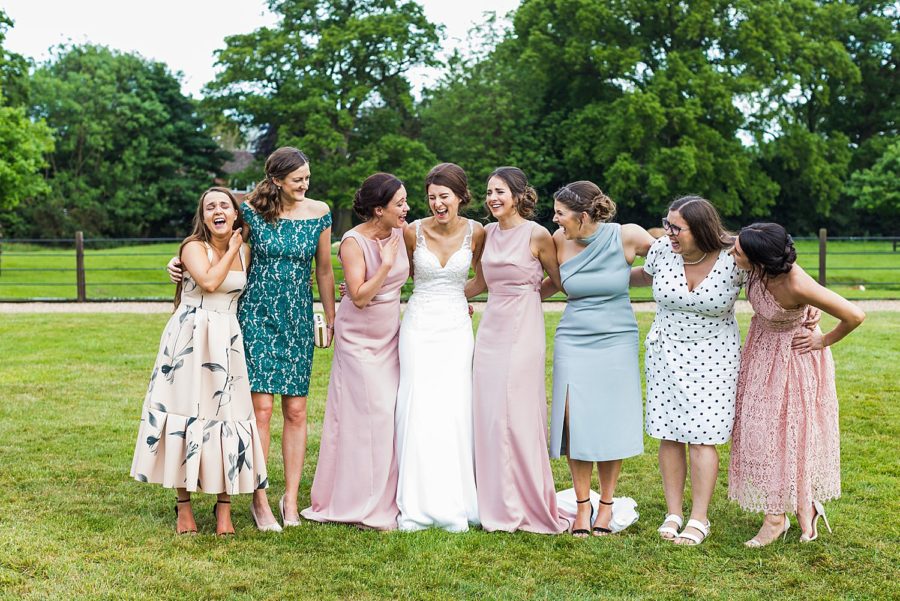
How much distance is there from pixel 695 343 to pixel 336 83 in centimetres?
2791

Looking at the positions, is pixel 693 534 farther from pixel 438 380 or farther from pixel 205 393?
pixel 205 393

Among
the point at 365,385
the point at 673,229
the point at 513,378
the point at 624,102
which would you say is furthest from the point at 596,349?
the point at 624,102

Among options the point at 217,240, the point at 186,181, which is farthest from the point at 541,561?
the point at 186,181

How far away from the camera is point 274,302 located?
17.5 ft

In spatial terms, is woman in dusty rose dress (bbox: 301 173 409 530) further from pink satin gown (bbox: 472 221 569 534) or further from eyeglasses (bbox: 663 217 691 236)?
eyeglasses (bbox: 663 217 691 236)

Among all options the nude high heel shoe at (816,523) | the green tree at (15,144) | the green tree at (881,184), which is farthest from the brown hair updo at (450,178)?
the green tree at (881,184)

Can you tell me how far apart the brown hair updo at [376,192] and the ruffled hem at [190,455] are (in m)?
1.43

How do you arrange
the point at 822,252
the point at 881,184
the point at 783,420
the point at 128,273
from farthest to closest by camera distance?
the point at 881,184 < the point at 128,273 < the point at 822,252 < the point at 783,420

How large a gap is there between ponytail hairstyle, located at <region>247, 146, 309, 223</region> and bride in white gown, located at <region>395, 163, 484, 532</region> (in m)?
0.76

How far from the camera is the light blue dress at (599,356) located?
17.1 ft

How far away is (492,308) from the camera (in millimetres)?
5438

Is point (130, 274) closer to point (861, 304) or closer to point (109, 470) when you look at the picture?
point (861, 304)

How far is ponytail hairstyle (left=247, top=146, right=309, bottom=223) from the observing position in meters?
5.24
